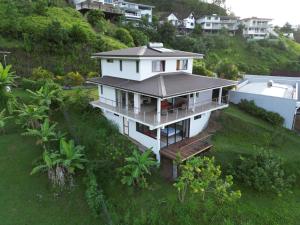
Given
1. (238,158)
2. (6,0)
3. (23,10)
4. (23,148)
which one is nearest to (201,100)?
(238,158)

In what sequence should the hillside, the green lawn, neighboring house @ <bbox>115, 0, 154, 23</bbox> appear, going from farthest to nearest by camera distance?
1. neighboring house @ <bbox>115, 0, 154, 23</bbox>
2. the hillside
3. the green lawn

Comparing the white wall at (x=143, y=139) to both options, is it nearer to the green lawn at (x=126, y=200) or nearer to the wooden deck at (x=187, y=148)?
the wooden deck at (x=187, y=148)

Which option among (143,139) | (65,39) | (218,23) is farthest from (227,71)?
(218,23)

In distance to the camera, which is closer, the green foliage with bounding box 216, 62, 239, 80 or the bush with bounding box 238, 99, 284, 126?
the bush with bounding box 238, 99, 284, 126

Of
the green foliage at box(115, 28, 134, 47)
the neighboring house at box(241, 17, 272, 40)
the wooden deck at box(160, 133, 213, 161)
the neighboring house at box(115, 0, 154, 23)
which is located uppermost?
the neighboring house at box(115, 0, 154, 23)

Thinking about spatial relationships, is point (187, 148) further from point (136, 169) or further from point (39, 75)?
point (39, 75)

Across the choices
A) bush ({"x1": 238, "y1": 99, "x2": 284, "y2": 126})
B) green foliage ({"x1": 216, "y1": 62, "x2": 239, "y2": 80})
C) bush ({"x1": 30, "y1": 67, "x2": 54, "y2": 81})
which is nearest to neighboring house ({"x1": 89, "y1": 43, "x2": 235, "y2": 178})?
bush ({"x1": 238, "y1": 99, "x2": 284, "y2": 126})

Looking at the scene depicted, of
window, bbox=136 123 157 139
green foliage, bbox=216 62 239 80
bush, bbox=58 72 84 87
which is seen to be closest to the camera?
window, bbox=136 123 157 139

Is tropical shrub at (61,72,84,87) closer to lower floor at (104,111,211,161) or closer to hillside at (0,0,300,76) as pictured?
hillside at (0,0,300,76)
